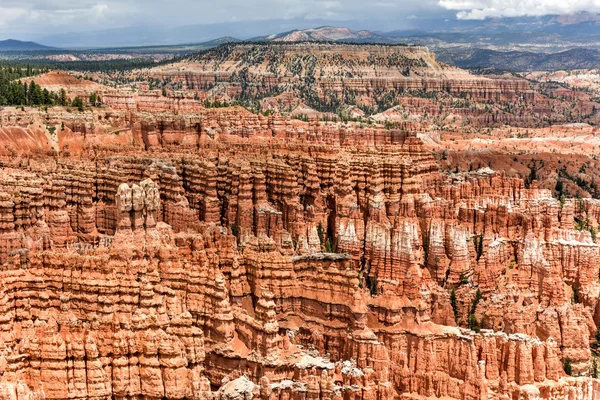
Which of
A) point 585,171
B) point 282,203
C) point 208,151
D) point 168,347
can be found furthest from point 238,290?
point 585,171

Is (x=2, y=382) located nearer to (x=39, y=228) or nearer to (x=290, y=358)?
(x=290, y=358)

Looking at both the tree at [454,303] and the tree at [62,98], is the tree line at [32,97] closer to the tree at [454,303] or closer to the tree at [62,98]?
the tree at [62,98]

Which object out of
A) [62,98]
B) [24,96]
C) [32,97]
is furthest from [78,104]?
[24,96]

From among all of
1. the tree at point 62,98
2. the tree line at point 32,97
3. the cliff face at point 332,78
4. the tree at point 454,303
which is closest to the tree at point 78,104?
the tree line at point 32,97

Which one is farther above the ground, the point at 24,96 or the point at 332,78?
the point at 24,96

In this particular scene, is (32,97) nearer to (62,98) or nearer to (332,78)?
(62,98)

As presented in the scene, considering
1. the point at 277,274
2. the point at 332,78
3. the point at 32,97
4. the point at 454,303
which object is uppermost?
the point at 32,97

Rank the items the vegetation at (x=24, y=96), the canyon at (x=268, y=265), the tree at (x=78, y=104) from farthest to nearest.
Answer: the vegetation at (x=24, y=96), the tree at (x=78, y=104), the canyon at (x=268, y=265)
